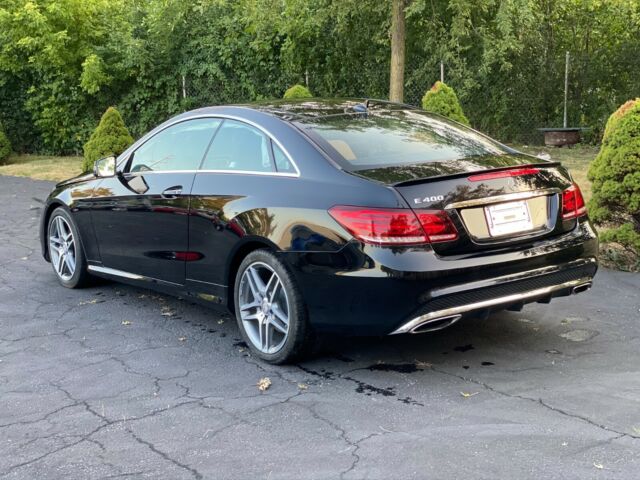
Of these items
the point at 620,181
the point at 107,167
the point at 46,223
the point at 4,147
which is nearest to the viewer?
→ the point at 107,167

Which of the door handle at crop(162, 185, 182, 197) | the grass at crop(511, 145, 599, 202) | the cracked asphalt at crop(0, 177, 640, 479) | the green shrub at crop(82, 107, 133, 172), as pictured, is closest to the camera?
the cracked asphalt at crop(0, 177, 640, 479)

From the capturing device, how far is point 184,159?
564 cm

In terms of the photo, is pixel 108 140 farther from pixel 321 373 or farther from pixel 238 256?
pixel 321 373

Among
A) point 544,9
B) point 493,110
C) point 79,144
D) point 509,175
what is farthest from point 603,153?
point 79,144

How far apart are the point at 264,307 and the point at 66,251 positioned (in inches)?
110

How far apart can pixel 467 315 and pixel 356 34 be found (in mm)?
14062

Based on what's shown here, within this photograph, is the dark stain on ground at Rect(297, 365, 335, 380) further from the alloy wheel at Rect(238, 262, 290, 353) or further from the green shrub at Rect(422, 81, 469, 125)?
the green shrub at Rect(422, 81, 469, 125)

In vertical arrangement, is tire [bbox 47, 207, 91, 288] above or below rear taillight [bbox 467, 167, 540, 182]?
below

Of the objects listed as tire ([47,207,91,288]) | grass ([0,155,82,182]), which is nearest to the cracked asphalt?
tire ([47,207,91,288])

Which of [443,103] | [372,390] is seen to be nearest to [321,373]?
[372,390]

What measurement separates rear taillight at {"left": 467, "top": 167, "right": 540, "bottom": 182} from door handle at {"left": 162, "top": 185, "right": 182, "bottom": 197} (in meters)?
2.06

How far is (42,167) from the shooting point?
18875 millimetres

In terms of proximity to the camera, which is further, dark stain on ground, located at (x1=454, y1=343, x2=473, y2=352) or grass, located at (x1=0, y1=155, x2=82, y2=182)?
grass, located at (x1=0, y1=155, x2=82, y2=182)

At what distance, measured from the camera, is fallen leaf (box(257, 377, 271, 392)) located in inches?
175
